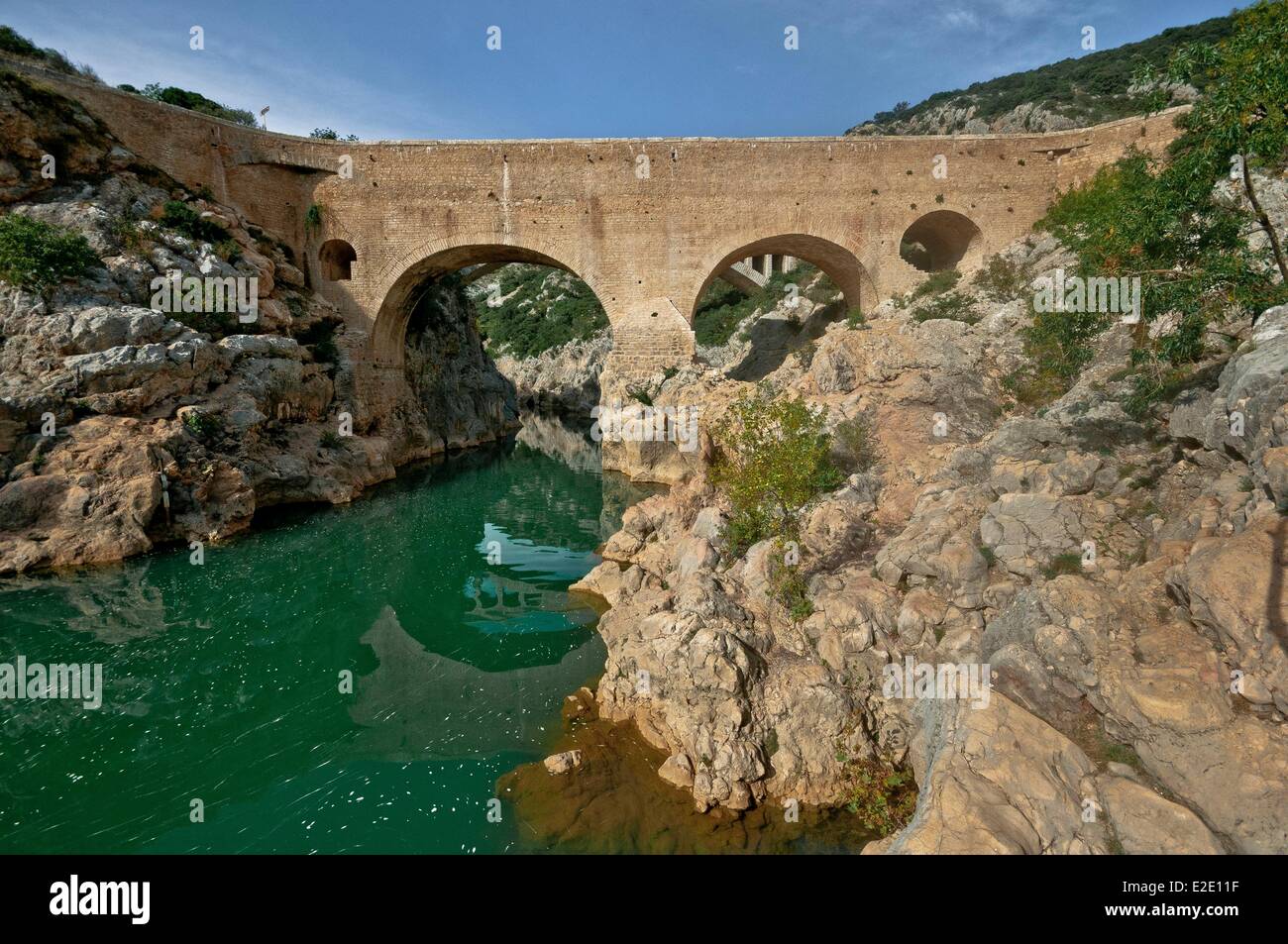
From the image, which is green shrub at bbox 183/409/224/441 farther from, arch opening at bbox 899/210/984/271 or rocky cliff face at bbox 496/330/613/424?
rocky cliff face at bbox 496/330/613/424

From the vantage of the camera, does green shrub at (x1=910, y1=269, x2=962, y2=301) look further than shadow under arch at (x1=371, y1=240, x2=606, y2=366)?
No

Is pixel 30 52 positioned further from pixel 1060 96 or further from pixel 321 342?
pixel 1060 96

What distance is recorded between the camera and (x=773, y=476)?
7.43 m

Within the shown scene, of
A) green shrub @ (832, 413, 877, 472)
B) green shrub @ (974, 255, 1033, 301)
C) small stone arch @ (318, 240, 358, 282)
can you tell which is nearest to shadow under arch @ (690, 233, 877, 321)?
green shrub @ (974, 255, 1033, 301)

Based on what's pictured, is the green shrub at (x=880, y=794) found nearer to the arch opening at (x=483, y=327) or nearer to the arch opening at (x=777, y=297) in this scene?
the arch opening at (x=777, y=297)

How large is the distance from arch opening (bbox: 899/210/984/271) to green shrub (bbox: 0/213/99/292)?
1892cm

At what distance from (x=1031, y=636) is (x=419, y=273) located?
706 inches

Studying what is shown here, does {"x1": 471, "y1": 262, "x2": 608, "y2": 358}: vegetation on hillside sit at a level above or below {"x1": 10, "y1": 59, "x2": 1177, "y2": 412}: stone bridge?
above

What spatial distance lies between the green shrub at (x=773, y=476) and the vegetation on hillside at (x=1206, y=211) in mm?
3456

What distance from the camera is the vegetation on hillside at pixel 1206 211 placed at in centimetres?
449

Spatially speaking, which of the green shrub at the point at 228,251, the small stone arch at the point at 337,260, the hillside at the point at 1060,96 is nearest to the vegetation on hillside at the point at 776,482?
the green shrub at the point at 228,251

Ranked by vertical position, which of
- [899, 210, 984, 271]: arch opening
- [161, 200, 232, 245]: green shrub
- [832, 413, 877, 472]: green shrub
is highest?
[899, 210, 984, 271]: arch opening

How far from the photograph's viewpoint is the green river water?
4.98 metres
